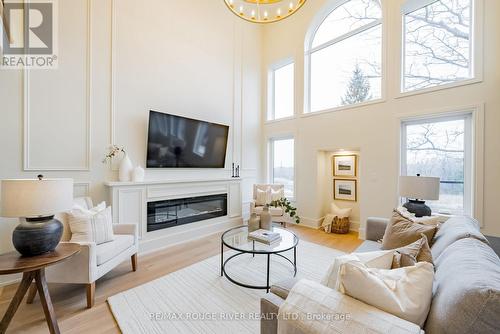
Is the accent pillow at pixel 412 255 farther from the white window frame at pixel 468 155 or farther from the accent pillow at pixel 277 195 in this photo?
the accent pillow at pixel 277 195

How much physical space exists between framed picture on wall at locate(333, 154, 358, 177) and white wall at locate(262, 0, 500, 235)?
0.37m

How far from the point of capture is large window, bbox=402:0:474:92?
124 inches

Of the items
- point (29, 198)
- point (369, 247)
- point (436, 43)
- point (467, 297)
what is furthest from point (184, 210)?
point (436, 43)

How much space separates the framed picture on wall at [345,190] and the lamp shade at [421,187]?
64.2 inches

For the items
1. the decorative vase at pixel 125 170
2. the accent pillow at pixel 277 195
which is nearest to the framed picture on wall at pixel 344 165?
the accent pillow at pixel 277 195

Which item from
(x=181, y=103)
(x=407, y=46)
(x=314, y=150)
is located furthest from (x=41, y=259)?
(x=407, y=46)

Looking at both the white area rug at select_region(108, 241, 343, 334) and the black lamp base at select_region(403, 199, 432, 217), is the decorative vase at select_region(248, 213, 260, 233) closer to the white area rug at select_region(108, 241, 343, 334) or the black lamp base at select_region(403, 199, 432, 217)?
the white area rug at select_region(108, 241, 343, 334)

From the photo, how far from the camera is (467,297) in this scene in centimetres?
78

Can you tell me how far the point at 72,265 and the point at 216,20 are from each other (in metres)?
4.81

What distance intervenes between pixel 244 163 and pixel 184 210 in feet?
6.17

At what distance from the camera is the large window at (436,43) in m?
3.15

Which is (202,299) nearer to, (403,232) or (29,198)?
(29,198)

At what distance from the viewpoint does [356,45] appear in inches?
168

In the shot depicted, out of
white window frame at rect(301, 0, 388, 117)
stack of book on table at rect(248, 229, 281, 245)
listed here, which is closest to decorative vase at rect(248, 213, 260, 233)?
stack of book on table at rect(248, 229, 281, 245)
